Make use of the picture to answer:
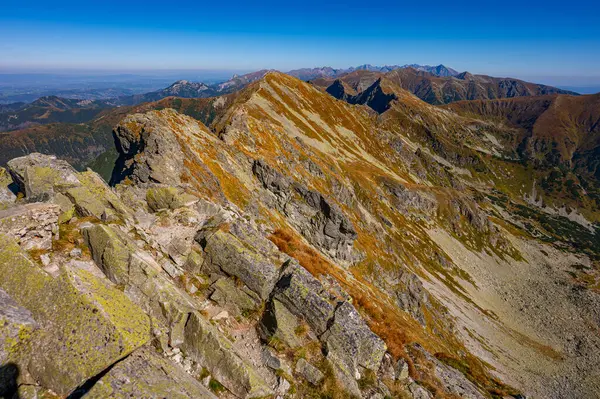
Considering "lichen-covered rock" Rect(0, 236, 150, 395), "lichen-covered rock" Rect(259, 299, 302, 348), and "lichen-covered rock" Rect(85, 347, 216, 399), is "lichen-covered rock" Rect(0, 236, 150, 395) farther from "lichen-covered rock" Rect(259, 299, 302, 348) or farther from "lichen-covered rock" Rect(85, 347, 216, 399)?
"lichen-covered rock" Rect(259, 299, 302, 348)

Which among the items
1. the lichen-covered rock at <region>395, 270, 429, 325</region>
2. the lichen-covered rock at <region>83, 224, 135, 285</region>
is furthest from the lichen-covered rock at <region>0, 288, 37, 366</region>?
the lichen-covered rock at <region>395, 270, 429, 325</region>

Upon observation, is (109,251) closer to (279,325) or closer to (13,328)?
(13,328)

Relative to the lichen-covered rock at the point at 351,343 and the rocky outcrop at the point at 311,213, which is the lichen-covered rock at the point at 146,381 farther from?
the rocky outcrop at the point at 311,213

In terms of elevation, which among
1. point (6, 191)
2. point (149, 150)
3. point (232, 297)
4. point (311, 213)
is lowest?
point (311, 213)

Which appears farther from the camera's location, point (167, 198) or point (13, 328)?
point (167, 198)

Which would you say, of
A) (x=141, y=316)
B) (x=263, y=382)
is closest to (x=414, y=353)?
(x=263, y=382)

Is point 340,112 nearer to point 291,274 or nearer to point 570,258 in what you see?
point 570,258

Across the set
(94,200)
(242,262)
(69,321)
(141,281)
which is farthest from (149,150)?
(69,321)
